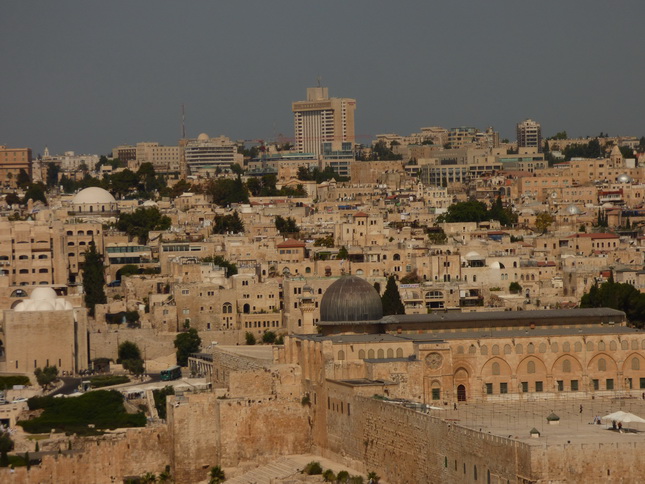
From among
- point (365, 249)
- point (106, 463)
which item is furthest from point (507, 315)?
point (365, 249)

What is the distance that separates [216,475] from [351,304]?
7.33m

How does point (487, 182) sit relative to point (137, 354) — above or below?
above

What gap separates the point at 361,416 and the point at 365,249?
121ft

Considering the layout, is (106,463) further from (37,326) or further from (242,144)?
(242,144)

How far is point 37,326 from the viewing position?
66.1 metres

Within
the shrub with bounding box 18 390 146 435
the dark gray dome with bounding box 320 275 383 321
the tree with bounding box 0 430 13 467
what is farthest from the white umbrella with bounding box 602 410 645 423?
the shrub with bounding box 18 390 146 435

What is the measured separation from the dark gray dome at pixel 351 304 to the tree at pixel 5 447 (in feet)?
31.6

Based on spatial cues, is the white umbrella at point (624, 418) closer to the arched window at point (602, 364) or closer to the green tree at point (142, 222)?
the arched window at point (602, 364)

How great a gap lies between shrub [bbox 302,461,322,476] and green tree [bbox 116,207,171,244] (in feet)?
151

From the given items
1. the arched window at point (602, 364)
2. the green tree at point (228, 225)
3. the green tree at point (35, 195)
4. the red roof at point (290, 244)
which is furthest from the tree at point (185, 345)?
the green tree at point (35, 195)

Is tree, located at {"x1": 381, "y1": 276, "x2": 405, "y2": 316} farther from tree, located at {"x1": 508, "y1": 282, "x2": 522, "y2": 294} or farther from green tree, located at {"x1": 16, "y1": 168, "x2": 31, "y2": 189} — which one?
green tree, located at {"x1": 16, "y1": 168, "x2": 31, "y2": 189}

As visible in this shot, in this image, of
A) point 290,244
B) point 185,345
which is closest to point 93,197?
point 290,244

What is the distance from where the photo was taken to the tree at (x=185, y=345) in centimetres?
6725

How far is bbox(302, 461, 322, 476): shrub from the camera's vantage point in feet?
148
